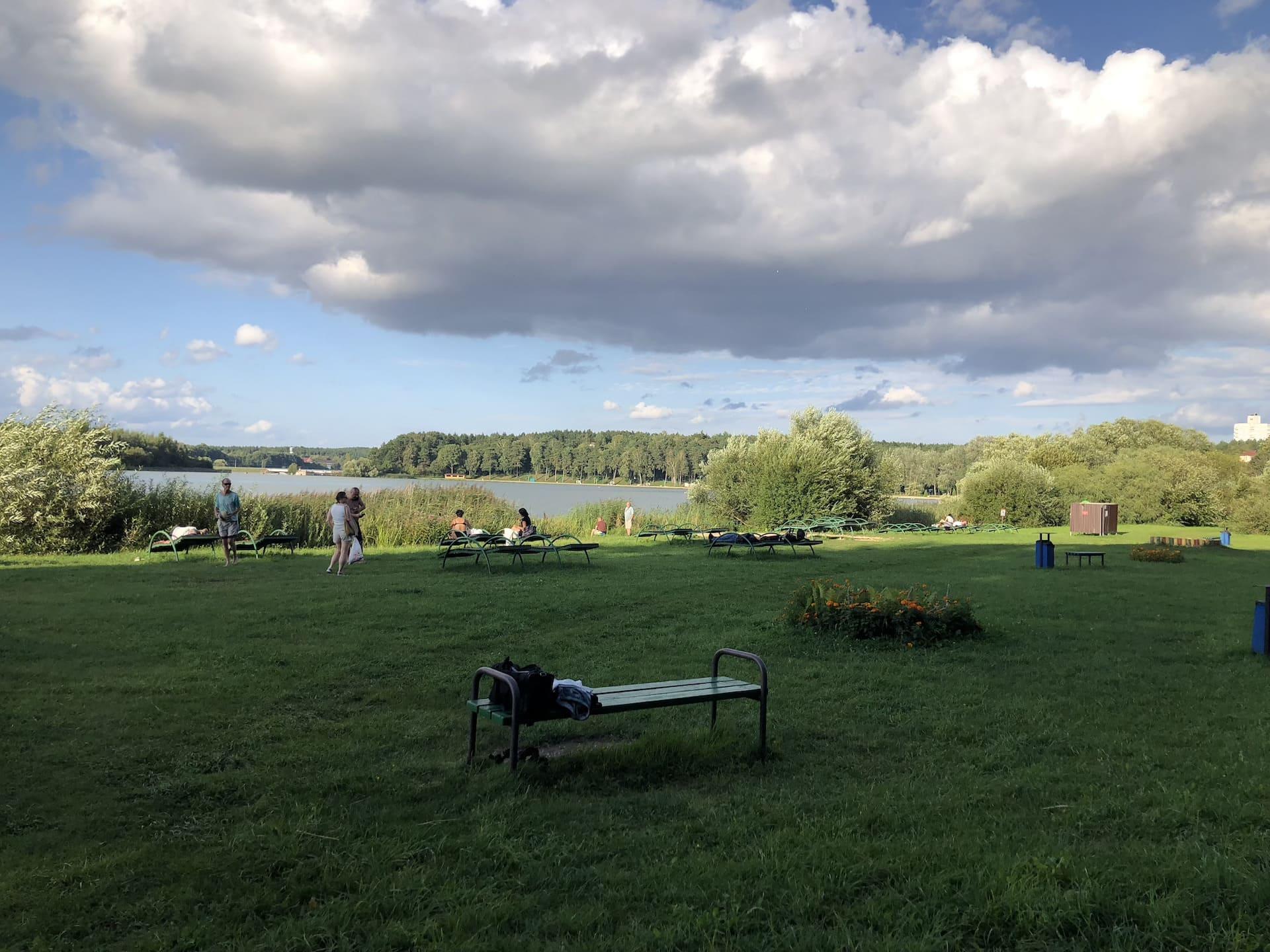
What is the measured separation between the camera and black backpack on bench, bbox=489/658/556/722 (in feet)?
15.2

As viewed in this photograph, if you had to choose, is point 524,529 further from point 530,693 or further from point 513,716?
point 513,716

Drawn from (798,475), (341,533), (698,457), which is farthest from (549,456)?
(341,533)

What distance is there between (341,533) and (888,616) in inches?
362

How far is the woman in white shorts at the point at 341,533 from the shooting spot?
14.0 metres

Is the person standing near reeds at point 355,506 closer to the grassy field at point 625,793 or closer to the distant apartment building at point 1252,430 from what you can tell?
the grassy field at point 625,793

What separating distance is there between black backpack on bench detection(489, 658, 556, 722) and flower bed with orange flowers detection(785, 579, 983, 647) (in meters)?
4.51

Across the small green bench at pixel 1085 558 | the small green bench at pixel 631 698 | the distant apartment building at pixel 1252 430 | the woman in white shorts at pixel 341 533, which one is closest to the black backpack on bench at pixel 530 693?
the small green bench at pixel 631 698

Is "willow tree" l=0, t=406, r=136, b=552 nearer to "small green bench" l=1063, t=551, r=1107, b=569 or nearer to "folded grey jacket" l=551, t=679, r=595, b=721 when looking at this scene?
"folded grey jacket" l=551, t=679, r=595, b=721

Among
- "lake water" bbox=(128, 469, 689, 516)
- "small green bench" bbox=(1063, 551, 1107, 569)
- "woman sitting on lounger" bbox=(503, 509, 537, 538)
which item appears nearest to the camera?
"small green bench" bbox=(1063, 551, 1107, 569)

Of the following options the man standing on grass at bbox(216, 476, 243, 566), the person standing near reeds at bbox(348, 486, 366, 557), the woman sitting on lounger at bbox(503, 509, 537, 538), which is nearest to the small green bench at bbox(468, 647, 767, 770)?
the person standing near reeds at bbox(348, 486, 366, 557)

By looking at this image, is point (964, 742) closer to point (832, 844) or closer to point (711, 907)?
point (832, 844)

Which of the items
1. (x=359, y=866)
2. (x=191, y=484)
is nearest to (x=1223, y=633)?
(x=359, y=866)

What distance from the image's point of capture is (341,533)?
14.1 meters

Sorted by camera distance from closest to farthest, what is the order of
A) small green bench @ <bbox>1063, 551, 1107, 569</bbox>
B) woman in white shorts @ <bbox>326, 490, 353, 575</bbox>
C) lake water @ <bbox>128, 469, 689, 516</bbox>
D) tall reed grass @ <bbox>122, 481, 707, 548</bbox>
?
woman in white shorts @ <bbox>326, 490, 353, 575</bbox>, small green bench @ <bbox>1063, 551, 1107, 569</bbox>, tall reed grass @ <bbox>122, 481, 707, 548</bbox>, lake water @ <bbox>128, 469, 689, 516</bbox>
